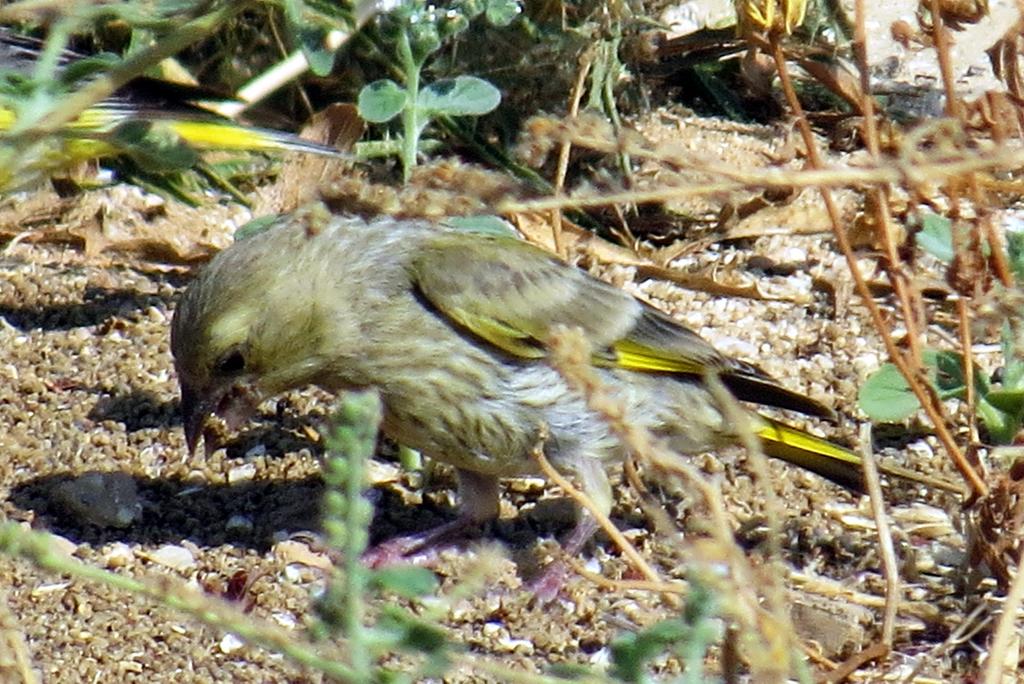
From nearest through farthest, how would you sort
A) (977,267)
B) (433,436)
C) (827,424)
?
1. (977,267)
2. (433,436)
3. (827,424)

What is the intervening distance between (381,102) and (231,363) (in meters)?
0.83

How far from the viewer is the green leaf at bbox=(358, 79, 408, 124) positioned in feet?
13.9

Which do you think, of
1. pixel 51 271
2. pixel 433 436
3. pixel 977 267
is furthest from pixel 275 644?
pixel 51 271

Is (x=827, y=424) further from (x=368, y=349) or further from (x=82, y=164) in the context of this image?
(x=82, y=164)

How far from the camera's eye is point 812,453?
3980 millimetres

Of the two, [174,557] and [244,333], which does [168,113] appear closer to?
[244,333]

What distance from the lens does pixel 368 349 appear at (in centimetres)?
386

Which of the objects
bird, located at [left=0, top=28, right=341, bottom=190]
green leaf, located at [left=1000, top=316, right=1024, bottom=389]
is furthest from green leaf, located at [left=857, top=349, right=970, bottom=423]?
bird, located at [left=0, top=28, right=341, bottom=190]

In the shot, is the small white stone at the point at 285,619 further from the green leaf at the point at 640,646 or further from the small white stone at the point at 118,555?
the green leaf at the point at 640,646

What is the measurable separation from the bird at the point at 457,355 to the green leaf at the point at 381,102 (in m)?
0.27

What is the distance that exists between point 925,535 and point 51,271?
2636 mm

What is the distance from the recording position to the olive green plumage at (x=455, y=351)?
3811 mm

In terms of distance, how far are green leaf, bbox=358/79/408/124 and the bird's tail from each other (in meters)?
1.13

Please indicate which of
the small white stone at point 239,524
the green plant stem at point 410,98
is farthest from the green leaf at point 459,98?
the small white stone at point 239,524
